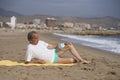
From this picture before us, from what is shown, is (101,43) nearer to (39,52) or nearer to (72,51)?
(72,51)

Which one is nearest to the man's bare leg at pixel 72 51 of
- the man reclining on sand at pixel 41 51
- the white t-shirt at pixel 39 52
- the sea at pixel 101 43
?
the man reclining on sand at pixel 41 51

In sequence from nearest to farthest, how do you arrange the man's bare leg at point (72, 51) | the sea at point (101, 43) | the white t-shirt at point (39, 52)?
the white t-shirt at point (39, 52) < the man's bare leg at point (72, 51) < the sea at point (101, 43)

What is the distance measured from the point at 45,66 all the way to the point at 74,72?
3.11 ft

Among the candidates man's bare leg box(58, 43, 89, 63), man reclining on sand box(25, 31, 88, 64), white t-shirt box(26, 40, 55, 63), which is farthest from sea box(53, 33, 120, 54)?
white t-shirt box(26, 40, 55, 63)

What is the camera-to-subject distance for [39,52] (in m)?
8.02

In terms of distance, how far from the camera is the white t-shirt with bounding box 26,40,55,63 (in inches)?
314

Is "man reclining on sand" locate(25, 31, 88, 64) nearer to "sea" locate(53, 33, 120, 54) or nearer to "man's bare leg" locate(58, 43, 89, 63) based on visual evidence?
"man's bare leg" locate(58, 43, 89, 63)

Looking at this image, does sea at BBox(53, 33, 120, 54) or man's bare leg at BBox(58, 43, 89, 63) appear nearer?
man's bare leg at BBox(58, 43, 89, 63)

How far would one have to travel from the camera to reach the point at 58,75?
6965 millimetres

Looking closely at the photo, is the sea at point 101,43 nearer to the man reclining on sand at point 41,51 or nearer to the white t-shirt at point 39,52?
the man reclining on sand at point 41,51

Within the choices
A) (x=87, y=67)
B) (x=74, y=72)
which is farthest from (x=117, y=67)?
(x=74, y=72)

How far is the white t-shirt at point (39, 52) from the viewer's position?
7.97 metres

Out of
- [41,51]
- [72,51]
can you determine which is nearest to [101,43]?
[72,51]

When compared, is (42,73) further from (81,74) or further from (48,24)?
(48,24)
